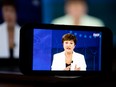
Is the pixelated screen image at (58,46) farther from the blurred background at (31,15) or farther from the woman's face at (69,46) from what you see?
the blurred background at (31,15)

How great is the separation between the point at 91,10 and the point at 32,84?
76 cm

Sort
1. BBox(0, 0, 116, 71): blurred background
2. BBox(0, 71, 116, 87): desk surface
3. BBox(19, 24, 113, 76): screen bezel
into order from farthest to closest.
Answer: BBox(0, 0, 116, 71): blurred background
BBox(0, 71, 116, 87): desk surface
BBox(19, 24, 113, 76): screen bezel

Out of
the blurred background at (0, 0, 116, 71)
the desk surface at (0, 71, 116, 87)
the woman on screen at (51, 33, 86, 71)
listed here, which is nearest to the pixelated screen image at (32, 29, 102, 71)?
the woman on screen at (51, 33, 86, 71)

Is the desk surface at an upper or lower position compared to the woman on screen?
lower

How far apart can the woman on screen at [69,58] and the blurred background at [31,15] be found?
0.90m

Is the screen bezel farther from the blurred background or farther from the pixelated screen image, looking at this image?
the blurred background

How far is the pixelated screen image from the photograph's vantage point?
26.4 inches

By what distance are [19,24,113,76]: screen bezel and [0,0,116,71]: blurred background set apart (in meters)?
0.89

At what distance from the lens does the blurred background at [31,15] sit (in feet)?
5.25

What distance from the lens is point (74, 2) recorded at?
159 centimetres

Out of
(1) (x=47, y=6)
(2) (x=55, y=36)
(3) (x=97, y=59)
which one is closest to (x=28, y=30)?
(2) (x=55, y=36)

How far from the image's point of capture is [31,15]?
5.29 feet

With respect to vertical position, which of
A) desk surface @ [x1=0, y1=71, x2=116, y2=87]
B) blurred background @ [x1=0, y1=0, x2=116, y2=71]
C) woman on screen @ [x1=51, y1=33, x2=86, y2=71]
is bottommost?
desk surface @ [x1=0, y1=71, x2=116, y2=87]

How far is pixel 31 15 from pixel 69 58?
37.2 inches
